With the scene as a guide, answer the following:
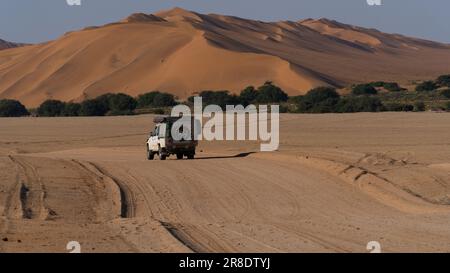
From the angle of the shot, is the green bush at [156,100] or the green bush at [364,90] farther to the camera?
the green bush at [364,90]

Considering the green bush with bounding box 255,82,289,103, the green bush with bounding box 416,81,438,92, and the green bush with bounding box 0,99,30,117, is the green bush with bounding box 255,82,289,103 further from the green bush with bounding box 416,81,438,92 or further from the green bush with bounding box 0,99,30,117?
the green bush with bounding box 0,99,30,117

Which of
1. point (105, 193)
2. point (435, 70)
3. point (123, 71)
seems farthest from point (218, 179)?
point (435, 70)

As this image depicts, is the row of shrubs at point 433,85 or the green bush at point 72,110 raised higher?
the row of shrubs at point 433,85

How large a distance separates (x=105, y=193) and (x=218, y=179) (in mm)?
3637

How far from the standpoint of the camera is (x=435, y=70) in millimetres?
133125

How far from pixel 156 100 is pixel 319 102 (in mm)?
13322

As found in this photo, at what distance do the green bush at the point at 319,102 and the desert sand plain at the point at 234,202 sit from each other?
25.4m

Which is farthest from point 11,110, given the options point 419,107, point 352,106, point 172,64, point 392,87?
point 392,87

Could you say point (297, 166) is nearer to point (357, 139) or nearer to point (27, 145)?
point (357, 139)

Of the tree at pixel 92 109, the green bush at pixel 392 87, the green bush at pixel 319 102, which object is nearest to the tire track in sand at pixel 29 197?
the green bush at pixel 319 102

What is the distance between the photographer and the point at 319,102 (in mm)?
65812

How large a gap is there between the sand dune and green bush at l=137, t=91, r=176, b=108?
43.0 feet

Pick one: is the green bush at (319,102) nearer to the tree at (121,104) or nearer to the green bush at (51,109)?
the tree at (121,104)

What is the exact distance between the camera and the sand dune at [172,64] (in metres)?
95.4
